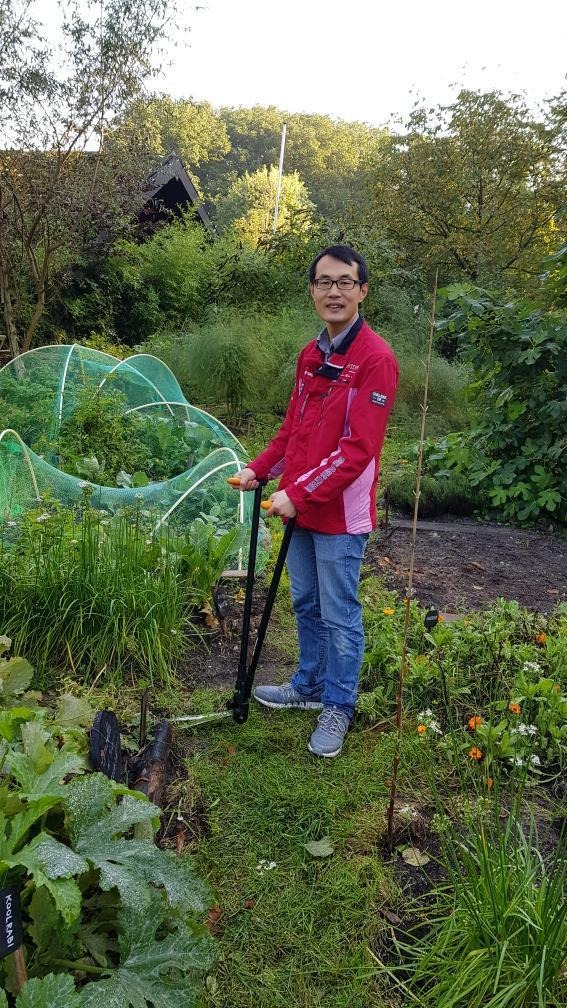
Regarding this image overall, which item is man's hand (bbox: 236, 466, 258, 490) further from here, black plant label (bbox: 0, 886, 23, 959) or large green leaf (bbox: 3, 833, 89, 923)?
black plant label (bbox: 0, 886, 23, 959)

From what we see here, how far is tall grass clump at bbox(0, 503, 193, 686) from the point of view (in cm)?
284

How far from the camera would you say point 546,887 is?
1548mm

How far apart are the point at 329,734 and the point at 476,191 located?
49.3 feet

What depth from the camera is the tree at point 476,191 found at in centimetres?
1416

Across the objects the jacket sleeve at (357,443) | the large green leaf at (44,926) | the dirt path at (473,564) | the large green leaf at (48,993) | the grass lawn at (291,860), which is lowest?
the grass lawn at (291,860)

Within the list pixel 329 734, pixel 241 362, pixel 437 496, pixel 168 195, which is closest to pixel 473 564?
pixel 437 496

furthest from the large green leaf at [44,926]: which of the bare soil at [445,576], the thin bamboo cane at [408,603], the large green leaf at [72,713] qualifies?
the bare soil at [445,576]

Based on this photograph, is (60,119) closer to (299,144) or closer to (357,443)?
(357,443)

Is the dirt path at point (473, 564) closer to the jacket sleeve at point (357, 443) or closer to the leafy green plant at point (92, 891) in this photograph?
the jacket sleeve at point (357, 443)

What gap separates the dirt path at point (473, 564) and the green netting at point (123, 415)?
43.3 inches

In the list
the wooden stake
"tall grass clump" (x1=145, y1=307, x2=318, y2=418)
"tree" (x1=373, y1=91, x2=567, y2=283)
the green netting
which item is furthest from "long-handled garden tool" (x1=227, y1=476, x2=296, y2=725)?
"tree" (x1=373, y1=91, x2=567, y2=283)

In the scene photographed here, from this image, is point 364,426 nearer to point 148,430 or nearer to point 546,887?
point 546,887

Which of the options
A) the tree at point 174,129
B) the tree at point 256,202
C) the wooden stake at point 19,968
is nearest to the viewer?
the wooden stake at point 19,968

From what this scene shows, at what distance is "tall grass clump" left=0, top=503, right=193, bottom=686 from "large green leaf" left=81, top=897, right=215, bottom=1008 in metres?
1.55
